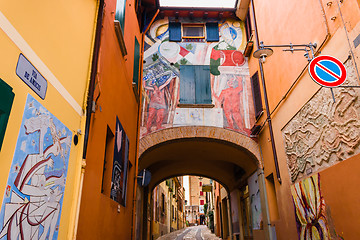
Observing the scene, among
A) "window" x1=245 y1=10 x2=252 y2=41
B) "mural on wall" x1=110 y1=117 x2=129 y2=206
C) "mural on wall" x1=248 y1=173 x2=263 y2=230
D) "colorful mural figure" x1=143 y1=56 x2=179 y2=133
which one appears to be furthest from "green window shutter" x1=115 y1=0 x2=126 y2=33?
"mural on wall" x1=248 y1=173 x2=263 y2=230

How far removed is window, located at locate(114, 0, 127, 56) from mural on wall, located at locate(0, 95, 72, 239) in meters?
3.19

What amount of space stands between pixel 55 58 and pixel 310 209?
525 centimetres

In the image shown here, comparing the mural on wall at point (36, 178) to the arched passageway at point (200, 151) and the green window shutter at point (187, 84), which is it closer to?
the arched passageway at point (200, 151)

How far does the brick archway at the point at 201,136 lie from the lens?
8.88 m

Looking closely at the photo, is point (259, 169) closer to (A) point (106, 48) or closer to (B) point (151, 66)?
(B) point (151, 66)

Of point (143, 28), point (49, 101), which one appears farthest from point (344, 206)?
point (143, 28)

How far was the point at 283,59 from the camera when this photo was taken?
7.13m

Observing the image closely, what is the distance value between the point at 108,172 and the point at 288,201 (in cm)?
430

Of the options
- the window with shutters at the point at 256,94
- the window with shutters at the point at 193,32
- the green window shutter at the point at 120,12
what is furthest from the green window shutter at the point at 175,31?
the green window shutter at the point at 120,12

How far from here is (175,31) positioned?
10.8m

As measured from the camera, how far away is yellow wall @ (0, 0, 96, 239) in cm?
234

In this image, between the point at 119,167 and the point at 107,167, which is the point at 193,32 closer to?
the point at 119,167

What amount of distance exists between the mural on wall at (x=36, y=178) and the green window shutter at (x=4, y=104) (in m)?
0.25

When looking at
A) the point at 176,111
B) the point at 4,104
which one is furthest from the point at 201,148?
the point at 4,104
